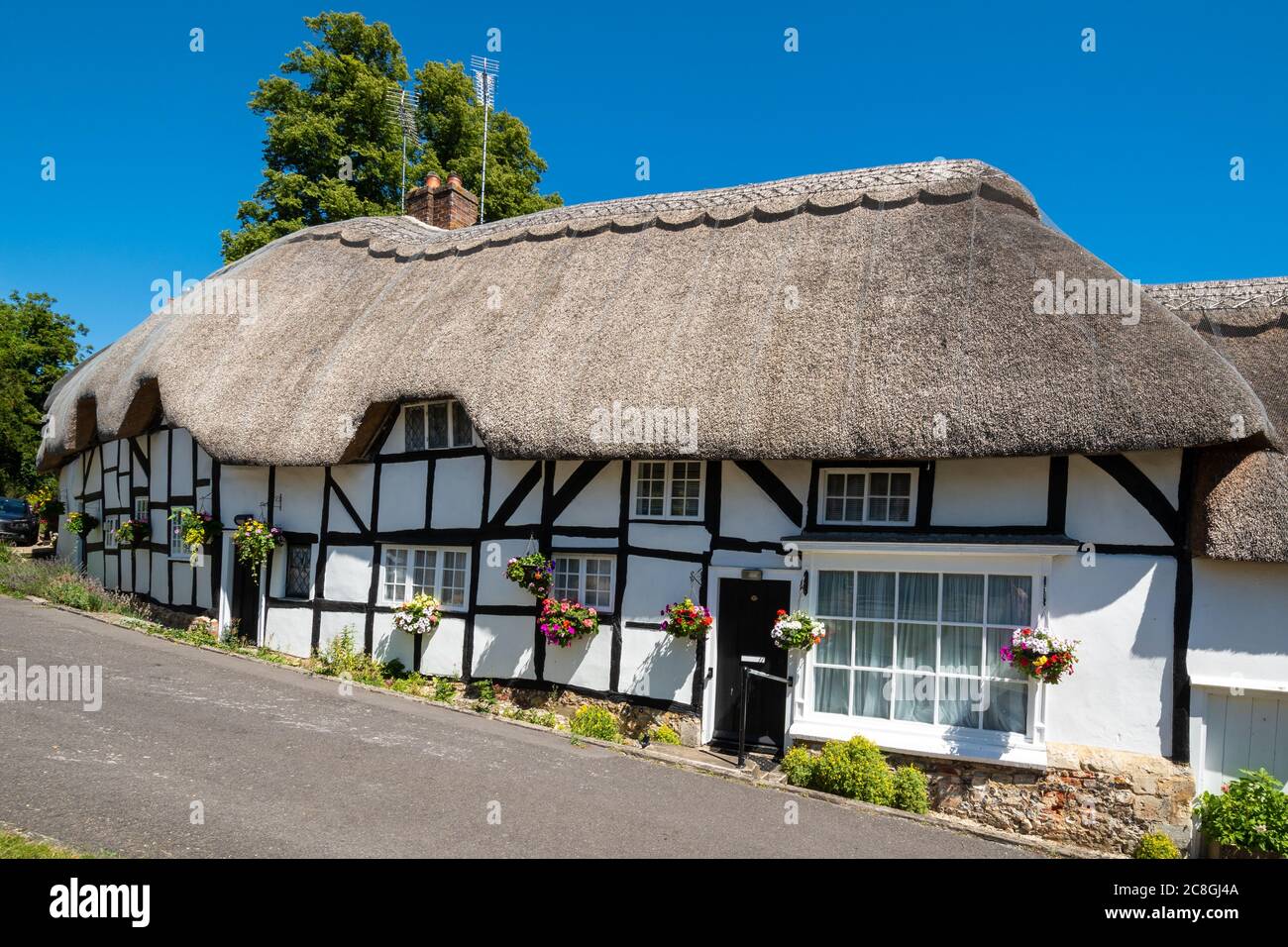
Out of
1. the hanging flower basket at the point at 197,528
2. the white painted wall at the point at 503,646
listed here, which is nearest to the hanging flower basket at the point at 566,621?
the white painted wall at the point at 503,646

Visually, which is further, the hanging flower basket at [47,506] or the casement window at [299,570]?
the hanging flower basket at [47,506]

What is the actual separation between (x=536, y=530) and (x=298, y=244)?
31.0ft

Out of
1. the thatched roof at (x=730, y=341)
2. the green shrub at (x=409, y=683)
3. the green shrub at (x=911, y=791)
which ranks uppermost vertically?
the thatched roof at (x=730, y=341)

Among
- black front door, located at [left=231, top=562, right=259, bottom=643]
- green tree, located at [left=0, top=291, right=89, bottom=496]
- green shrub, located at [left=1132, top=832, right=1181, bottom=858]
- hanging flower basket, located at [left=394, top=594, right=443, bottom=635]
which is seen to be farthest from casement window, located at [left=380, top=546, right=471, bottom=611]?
green tree, located at [left=0, top=291, right=89, bottom=496]

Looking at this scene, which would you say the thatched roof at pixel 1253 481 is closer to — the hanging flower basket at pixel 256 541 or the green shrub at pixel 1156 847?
the green shrub at pixel 1156 847

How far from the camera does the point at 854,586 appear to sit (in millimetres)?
9992

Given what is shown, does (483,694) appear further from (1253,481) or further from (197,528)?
(1253,481)

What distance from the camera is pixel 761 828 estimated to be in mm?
7617

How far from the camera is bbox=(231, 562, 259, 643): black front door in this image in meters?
14.6

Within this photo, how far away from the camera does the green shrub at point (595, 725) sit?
420 inches

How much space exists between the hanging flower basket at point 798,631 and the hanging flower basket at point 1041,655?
2012 millimetres

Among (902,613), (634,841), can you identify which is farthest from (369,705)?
(902,613)

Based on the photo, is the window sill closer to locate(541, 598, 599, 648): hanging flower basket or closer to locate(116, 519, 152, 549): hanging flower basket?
locate(541, 598, 599, 648): hanging flower basket

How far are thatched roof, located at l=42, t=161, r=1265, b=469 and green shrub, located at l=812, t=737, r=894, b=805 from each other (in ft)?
10.5
